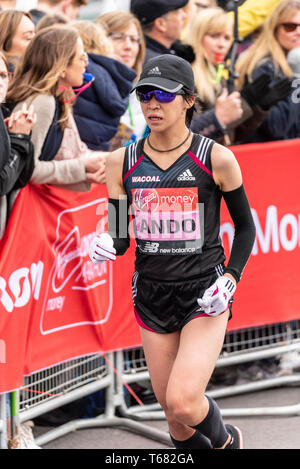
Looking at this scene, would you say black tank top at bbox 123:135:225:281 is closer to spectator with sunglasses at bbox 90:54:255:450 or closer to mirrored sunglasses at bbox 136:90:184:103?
spectator with sunglasses at bbox 90:54:255:450

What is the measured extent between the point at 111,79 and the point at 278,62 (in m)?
1.92

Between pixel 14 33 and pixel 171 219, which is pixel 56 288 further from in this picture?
pixel 14 33

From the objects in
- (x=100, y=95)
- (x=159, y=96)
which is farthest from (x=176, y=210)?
(x=100, y=95)

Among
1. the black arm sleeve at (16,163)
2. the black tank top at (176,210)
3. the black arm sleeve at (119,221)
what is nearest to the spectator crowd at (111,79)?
the black arm sleeve at (16,163)

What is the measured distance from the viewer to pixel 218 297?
14.2 ft

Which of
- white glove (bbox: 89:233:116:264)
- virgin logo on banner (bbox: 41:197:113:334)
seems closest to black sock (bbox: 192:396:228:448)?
white glove (bbox: 89:233:116:264)

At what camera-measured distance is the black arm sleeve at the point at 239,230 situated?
4570 millimetres

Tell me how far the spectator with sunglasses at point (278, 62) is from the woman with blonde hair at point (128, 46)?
1.01 meters

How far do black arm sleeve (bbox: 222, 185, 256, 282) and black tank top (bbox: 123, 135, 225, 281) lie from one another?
0.31ft

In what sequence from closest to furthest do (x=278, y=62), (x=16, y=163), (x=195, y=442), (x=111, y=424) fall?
1. (x=195, y=442)
2. (x=16, y=163)
3. (x=111, y=424)
4. (x=278, y=62)

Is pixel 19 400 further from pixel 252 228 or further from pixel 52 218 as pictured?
pixel 252 228

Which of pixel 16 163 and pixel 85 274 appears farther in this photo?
pixel 85 274

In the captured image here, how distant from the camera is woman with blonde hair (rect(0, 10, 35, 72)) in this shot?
604 centimetres

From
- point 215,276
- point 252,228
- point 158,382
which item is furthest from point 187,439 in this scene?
point 252,228
